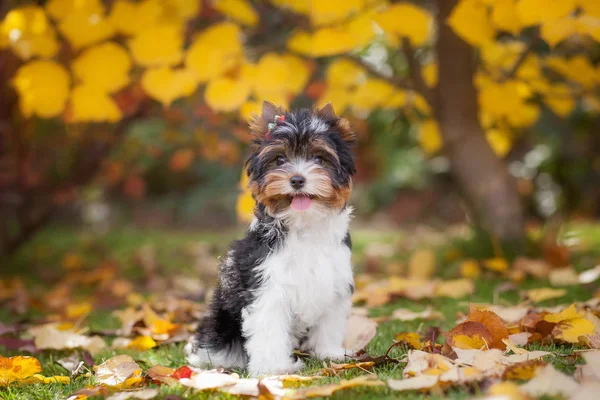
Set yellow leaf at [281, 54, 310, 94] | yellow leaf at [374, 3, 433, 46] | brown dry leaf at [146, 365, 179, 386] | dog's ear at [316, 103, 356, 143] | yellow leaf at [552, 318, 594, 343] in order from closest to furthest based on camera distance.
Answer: brown dry leaf at [146, 365, 179, 386] < yellow leaf at [552, 318, 594, 343] < dog's ear at [316, 103, 356, 143] < yellow leaf at [374, 3, 433, 46] < yellow leaf at [281, 54, 310, 94]

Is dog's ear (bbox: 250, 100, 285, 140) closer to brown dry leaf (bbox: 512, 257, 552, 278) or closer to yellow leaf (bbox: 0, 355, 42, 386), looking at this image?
yellow leaf (bbox: 0, 355, 42, 386)

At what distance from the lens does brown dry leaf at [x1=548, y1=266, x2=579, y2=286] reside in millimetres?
5125

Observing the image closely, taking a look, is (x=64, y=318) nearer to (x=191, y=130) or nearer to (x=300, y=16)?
(x=300, y=16)

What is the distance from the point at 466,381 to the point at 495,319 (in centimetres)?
67

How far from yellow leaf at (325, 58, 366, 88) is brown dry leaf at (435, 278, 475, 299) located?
7.31ft

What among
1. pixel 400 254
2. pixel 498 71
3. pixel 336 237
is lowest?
pixel 336 237

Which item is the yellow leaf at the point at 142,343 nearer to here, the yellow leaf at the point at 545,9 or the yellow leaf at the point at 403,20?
the yellow leaf at the point at 403,20

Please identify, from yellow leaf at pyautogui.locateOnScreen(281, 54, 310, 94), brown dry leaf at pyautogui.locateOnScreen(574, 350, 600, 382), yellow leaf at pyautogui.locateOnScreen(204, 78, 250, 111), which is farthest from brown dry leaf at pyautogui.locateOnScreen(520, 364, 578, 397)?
yellow leaf at pyautogui.locateOnScreen(281, 54, 310, 94)

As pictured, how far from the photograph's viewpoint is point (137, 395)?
8.62ft

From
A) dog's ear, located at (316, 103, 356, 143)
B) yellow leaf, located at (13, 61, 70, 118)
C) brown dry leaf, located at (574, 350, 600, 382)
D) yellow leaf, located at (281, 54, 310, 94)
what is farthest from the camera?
yellow leaf, located at (281, 54, 310, 94)

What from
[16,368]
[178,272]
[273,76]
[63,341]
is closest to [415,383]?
[16,368]

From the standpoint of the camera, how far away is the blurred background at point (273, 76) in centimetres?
488

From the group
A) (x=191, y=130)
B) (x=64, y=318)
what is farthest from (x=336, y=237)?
(x=191, y=130)

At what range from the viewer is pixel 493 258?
6.08 meters
